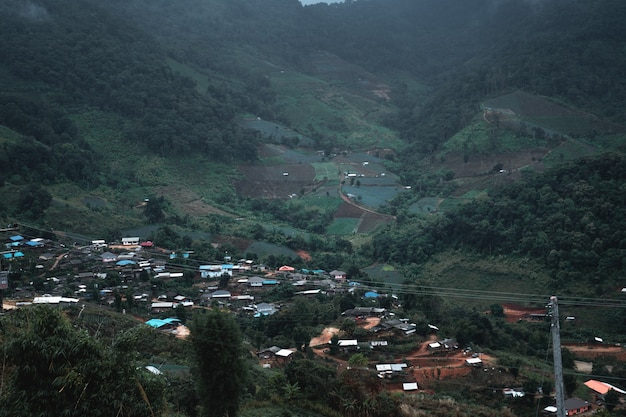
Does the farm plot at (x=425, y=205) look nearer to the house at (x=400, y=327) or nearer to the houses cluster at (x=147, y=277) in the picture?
the houses cluster at (x=147, y=277)

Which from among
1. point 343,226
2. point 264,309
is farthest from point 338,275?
point 343,226

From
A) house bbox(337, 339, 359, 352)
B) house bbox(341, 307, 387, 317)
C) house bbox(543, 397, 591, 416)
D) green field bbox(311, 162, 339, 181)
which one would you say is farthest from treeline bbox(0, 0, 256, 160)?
house bbox(543, 397, 591, 416)

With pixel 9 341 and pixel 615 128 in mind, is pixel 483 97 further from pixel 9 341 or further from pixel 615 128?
pixel 9 341

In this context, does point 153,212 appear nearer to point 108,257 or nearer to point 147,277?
point 108,257

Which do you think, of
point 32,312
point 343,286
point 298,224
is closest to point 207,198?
point 298,224

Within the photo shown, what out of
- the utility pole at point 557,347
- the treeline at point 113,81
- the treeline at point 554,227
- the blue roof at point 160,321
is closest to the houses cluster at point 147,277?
the blue roof at point 160,321
